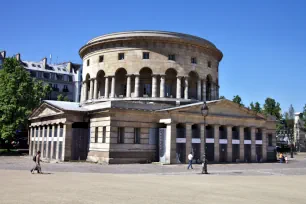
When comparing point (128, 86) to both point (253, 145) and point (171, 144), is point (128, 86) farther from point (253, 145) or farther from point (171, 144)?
point (253, 145)

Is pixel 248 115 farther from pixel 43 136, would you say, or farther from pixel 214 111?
pixel 43 136

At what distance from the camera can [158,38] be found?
149 ft

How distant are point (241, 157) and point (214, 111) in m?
7.30

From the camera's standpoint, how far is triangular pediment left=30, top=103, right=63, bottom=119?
4088 centimetres

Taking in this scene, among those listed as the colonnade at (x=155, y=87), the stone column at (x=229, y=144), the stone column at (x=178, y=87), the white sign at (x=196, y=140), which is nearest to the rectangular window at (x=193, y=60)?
the colonnade at (x=155, y=87)

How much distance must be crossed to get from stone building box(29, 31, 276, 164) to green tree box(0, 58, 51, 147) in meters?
3.19

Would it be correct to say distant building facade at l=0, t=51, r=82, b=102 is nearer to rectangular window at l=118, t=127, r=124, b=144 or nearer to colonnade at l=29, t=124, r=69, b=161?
colonnade at l=29, t=124, r=69, b=161

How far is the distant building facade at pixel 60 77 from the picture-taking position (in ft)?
307

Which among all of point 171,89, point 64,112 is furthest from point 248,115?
point 64,112

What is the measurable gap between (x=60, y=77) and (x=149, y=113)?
64622 mm

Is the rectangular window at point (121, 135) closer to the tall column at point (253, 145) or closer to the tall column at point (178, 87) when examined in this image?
the tall column at point (178, 87)

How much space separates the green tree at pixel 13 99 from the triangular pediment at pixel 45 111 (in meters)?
3.25

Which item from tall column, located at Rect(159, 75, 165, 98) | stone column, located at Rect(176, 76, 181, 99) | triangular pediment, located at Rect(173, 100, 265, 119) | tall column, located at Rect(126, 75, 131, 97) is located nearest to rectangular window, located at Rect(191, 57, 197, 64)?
stone column, located at Rect(176, 76, 181, 99)

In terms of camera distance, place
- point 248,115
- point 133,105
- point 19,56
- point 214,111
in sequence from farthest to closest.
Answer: point 19,56 → point 248,115 → point 214,111 → point 133,105
